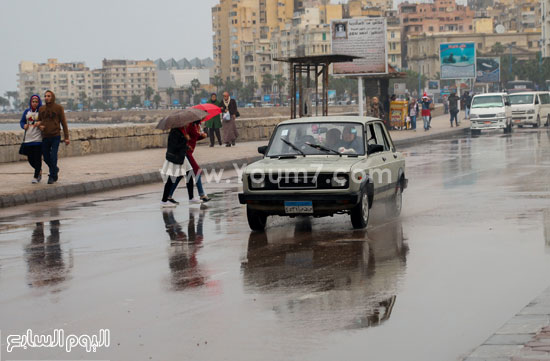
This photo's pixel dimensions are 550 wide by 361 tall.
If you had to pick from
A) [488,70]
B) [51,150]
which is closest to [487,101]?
[51,150]

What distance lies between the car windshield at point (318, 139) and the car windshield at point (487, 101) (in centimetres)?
3498

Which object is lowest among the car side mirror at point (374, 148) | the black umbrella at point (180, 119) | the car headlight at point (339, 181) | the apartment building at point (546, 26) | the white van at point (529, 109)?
the white van at point (529, 109)

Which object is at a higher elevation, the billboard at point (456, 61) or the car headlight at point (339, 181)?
the billboard at point (456, 61)

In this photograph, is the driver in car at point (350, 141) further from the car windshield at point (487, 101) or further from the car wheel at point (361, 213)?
the car windshield at point (487, 101)

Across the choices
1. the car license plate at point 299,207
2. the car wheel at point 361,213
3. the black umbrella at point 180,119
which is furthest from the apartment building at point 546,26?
the car license plate at point 299,207

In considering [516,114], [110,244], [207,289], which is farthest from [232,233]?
[516,114]

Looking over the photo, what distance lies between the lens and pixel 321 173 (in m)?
12.3

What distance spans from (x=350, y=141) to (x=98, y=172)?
10954 mm

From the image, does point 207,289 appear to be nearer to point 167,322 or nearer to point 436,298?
point 167,322

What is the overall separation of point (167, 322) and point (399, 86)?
47.6 meters

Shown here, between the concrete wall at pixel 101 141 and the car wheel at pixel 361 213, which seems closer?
the car wheel at pixel 361 213

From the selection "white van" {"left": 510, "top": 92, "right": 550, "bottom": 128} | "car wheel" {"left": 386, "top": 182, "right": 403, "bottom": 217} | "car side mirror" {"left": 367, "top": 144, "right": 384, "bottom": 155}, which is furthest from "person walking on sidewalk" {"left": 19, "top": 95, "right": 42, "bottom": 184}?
"white van" {"left": 510, "top": 92, "right": 550, "bottom": 128}

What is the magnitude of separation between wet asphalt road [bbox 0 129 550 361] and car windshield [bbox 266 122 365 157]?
974mm

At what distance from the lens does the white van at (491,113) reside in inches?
1834
